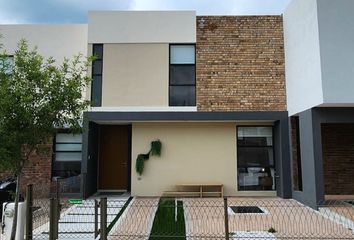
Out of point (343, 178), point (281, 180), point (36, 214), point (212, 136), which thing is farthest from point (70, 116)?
point (343, 178)

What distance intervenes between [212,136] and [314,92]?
4264 mm

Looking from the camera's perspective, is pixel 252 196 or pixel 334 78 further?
pixel 252 196

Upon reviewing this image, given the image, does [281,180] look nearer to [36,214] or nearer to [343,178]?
[343,178]

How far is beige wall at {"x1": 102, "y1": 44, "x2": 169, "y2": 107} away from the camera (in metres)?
12.2

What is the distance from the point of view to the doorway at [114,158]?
13625 millimetres

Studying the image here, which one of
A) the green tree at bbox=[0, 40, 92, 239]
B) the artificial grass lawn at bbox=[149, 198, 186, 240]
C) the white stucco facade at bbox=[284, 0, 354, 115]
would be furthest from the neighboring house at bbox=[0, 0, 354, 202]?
the green tree at bbox=[0, 40, 92, 239]

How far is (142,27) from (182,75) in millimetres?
2252

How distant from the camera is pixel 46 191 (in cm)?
1188

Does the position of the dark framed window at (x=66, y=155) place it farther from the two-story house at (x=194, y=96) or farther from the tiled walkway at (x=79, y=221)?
the tiled walkway at (x=79, y=221)

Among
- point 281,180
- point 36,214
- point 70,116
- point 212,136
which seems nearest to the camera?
point 70,116

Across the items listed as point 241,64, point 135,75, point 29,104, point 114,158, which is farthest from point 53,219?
point 241,64

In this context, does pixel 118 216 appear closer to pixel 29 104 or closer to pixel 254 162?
pixel 29 104

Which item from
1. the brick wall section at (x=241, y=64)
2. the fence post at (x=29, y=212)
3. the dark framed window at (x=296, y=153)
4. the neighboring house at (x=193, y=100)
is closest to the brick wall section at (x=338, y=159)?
the neighboring house at (x=193, y=100)

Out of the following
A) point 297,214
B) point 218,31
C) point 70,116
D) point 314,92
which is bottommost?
point 297,214
